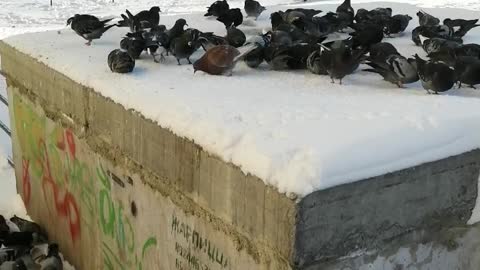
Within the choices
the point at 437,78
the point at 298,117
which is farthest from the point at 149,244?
the point at 437,78

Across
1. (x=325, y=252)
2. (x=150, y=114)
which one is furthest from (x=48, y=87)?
(x=325, y=252)

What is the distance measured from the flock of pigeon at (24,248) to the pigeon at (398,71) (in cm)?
203

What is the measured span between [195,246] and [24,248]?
181 cm

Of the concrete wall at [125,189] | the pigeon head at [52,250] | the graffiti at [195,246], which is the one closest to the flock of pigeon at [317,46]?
the concrete wall at [125,189]

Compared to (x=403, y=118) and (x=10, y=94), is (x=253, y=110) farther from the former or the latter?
(x=10, y=94)

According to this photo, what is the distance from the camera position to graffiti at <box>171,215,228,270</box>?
2.45 metres

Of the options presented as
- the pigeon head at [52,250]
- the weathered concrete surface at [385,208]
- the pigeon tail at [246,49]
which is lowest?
the pigeon head at [52,250]

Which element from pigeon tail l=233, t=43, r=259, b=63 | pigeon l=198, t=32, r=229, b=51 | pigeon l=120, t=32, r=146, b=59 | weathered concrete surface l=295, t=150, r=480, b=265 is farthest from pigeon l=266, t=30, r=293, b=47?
weathered concrete surface l=295, t=150, r=480, b=265

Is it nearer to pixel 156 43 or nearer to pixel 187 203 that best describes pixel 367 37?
pixel 156 43

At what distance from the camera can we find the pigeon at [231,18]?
4.28 meters

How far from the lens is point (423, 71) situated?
2.80 metres

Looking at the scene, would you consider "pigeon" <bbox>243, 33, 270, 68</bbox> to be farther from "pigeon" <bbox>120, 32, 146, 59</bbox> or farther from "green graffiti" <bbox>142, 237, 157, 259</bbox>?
"green graffiti" <bbox>142, 237, 157, 259</bbox>

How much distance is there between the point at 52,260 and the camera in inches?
146

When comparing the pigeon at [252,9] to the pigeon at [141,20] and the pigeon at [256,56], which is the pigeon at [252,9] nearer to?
the pigeon at [141,20]
